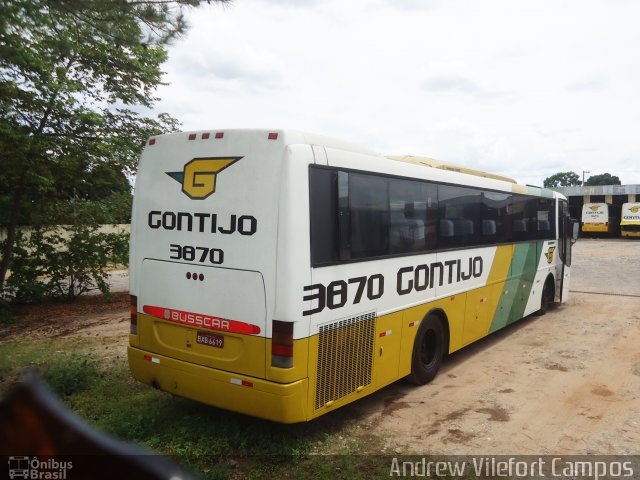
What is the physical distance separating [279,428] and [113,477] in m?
4.34

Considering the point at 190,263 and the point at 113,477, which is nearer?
the point at 113,477

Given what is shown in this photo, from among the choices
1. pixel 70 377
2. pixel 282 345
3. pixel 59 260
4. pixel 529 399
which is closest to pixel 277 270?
pixel 282 345

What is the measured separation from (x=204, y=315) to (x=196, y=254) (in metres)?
0.64

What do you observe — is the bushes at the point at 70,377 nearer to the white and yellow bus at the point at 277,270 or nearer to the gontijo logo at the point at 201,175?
the white and yellow bus at the point at 277,270

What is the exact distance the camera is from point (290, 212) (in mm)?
4613

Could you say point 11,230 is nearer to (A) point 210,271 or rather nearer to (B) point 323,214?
(A) point 210,271

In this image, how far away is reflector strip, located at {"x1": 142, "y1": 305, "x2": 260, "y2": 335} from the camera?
190 inches

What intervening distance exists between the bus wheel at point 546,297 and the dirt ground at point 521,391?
0.17 metres

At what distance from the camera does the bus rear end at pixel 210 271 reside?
4.72 m

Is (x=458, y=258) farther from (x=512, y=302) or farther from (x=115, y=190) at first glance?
(x=115, y=190)

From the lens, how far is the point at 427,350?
711cm

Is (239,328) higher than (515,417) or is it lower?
higher

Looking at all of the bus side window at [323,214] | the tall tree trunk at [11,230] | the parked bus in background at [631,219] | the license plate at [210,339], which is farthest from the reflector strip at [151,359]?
the parked bus in background at [631,219]

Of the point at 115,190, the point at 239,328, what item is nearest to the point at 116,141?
the point at 115,190
